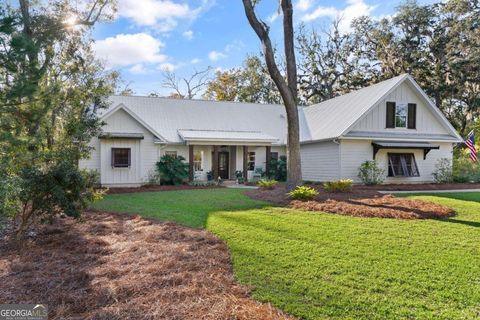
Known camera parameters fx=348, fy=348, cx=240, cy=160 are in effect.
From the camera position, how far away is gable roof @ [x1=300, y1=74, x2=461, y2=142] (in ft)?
58.5

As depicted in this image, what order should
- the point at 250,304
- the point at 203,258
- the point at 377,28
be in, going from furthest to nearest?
1. the point at 377,28
2. the point at 203,258
3. the point at 250,304

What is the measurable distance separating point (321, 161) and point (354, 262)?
14.4m

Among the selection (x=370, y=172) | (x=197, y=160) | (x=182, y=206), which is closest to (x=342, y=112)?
(x=370, y=172)

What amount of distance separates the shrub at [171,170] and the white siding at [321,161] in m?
7.20

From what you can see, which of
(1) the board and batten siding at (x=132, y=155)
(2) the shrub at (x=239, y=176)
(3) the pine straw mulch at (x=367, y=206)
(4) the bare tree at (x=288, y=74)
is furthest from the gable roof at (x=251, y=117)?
(3) the pine straw mulch at (x=367, y=206)

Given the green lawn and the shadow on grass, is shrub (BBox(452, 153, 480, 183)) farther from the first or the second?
the shadow on grass

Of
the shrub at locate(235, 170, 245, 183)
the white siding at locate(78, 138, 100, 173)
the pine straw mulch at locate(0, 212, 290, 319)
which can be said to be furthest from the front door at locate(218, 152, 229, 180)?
the pine straw mulch at locate(0, 212, 290, 319)

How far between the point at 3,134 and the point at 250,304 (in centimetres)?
567

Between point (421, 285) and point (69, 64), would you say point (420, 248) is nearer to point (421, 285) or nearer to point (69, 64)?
point (421, 285)

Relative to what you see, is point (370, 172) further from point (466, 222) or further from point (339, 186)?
point (466, 222)

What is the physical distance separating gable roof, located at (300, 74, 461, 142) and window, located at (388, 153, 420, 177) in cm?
289

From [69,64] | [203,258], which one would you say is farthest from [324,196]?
[69,64]

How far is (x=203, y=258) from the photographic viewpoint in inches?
202

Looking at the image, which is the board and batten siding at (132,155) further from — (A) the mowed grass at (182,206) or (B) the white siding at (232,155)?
(A) the mowed grass at (182,206)
